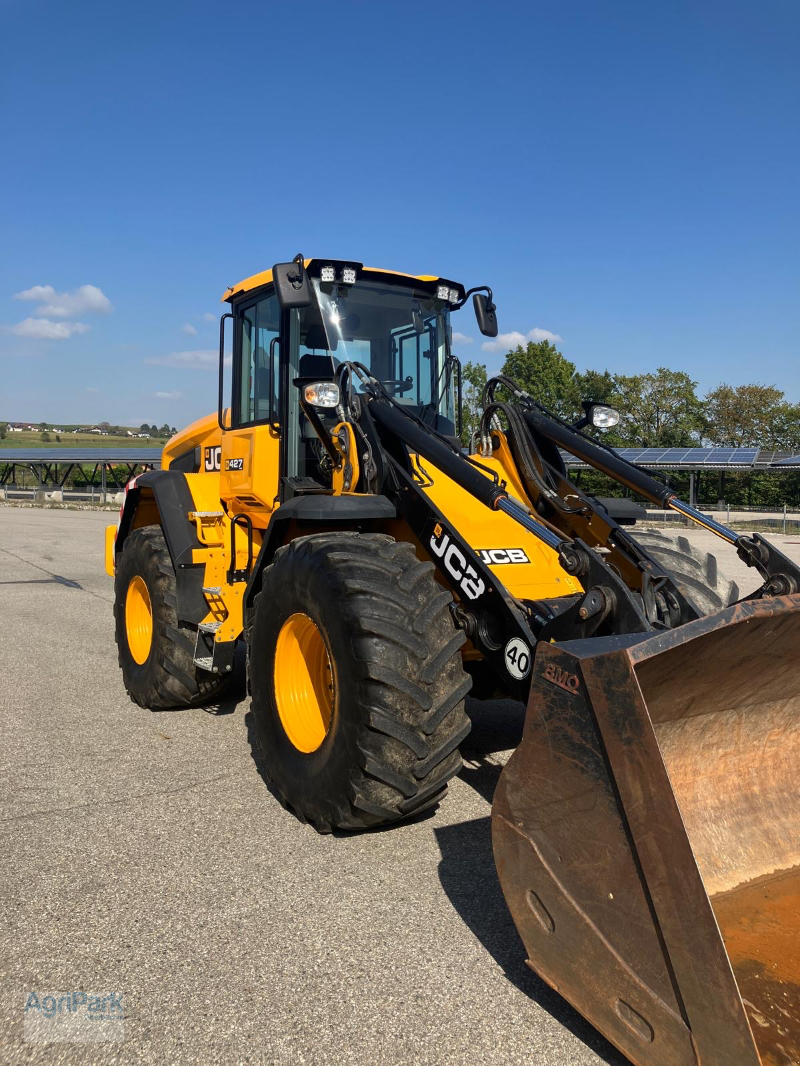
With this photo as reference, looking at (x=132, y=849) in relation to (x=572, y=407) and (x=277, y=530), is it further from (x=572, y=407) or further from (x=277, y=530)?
(x=572, y=407)

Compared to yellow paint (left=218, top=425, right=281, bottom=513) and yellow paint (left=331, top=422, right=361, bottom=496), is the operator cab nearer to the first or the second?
yellow paint (left=218, top=425, right=281, bottom=513)

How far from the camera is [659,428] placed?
182ft

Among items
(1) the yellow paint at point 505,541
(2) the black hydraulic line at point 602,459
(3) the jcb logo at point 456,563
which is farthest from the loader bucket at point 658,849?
(1) the yellow paint at point 505,541

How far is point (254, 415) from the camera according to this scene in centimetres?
546

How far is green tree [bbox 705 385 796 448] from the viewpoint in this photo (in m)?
55.8

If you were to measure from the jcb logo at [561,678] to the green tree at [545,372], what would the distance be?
4749 centimetres

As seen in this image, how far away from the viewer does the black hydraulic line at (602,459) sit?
3.94 m

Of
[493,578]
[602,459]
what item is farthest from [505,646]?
[602,459]

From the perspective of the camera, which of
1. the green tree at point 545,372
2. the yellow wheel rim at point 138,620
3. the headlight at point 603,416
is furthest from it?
the green tree at point 545,372

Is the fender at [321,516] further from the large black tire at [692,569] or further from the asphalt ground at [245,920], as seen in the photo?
the large black tire at [692,569]

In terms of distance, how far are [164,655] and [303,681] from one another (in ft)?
6.12

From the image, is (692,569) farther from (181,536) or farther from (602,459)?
(181,536)

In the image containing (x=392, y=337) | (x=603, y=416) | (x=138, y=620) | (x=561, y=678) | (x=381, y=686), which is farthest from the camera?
(x=138, y=620)

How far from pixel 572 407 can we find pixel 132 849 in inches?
2000
